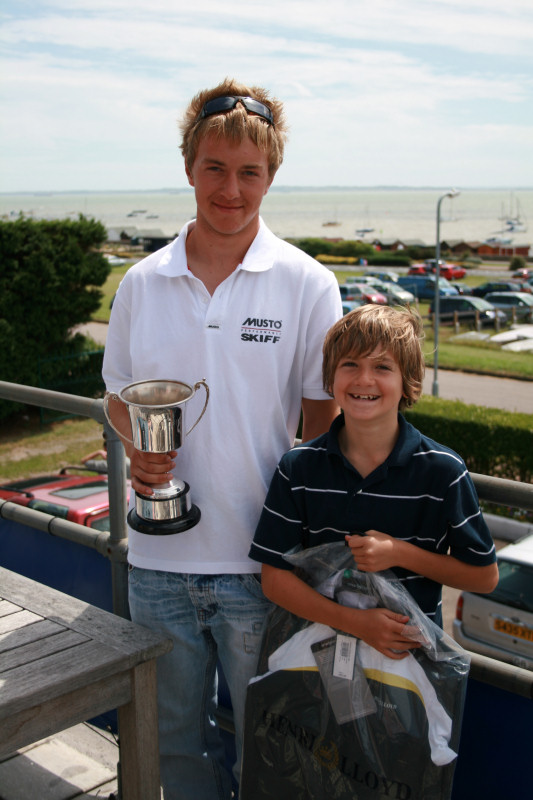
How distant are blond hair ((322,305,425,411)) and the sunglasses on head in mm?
572

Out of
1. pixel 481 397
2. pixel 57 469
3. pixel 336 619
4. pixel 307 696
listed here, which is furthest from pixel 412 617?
pixel 481 397

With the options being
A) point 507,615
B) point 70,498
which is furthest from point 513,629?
point 70,498

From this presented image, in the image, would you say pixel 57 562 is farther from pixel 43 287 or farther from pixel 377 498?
pixel 43 287

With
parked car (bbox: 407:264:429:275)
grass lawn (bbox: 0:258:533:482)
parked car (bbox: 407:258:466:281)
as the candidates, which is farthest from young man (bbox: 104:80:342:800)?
parked car (bbox: 407:258:466:281)

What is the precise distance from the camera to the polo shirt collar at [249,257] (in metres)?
2.01

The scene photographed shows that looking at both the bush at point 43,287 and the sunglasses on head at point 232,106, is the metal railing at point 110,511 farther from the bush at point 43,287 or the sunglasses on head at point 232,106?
the bush at point 43,287

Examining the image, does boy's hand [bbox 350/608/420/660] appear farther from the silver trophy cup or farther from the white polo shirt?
the silver trophy cup

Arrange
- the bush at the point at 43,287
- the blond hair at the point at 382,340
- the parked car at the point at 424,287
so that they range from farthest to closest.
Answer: the parked car at the point at 424,287
the bush at the point at 43,287
the blond hair at the point at 382,340

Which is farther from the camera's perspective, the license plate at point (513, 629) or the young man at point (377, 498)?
the license plate at point (513, 629)

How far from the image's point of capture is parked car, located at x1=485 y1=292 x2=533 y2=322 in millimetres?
44688

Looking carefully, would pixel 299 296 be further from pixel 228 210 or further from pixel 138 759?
pixel 138 759

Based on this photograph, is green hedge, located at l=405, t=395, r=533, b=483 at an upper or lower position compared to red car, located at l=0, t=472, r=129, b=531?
lower

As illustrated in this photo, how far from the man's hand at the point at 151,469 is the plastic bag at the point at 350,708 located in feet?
1.25

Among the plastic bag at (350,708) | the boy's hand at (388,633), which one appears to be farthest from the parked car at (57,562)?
the boy's hand at (388,633)
